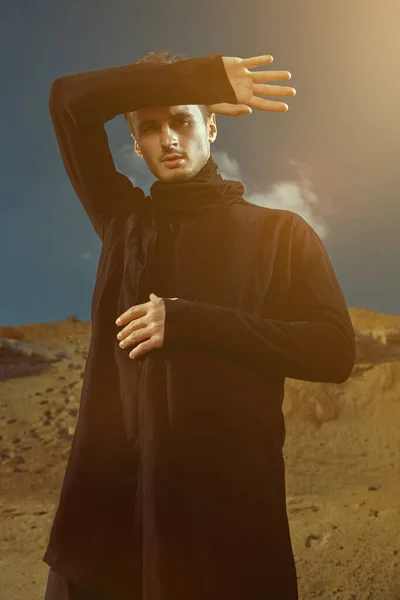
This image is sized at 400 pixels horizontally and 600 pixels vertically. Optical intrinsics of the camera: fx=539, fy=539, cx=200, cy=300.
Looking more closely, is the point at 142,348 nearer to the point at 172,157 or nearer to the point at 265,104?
the point at 172,157

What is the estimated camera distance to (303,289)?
1.61 meters

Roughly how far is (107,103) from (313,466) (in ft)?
26.1

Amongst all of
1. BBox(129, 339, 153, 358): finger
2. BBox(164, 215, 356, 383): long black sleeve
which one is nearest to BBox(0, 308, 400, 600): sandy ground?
BBox(164, 215, 356, 383): long black sleeve

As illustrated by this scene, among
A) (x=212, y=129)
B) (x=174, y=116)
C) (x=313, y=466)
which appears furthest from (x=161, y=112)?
(x=313, y=466)

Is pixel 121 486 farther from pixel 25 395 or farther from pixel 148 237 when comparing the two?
pixel 25 395

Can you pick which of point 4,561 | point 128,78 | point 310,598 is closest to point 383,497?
point 310,598

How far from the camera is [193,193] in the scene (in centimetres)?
170

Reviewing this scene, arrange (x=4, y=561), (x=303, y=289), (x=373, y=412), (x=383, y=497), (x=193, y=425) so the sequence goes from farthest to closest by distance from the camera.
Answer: (x=373, y=412), (x=383, y=497), (x=4, y=561), (x=303, y=289), (x=193, y=425)

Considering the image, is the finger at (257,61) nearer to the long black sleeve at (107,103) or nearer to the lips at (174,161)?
the long black sleeve at (107,103)

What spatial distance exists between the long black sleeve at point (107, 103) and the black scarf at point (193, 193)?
0.15m

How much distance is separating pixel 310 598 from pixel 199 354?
3.72m

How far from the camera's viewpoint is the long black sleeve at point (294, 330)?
1.43 m

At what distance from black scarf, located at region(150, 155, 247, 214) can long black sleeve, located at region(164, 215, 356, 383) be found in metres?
0.30

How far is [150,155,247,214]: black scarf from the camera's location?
1.69m
